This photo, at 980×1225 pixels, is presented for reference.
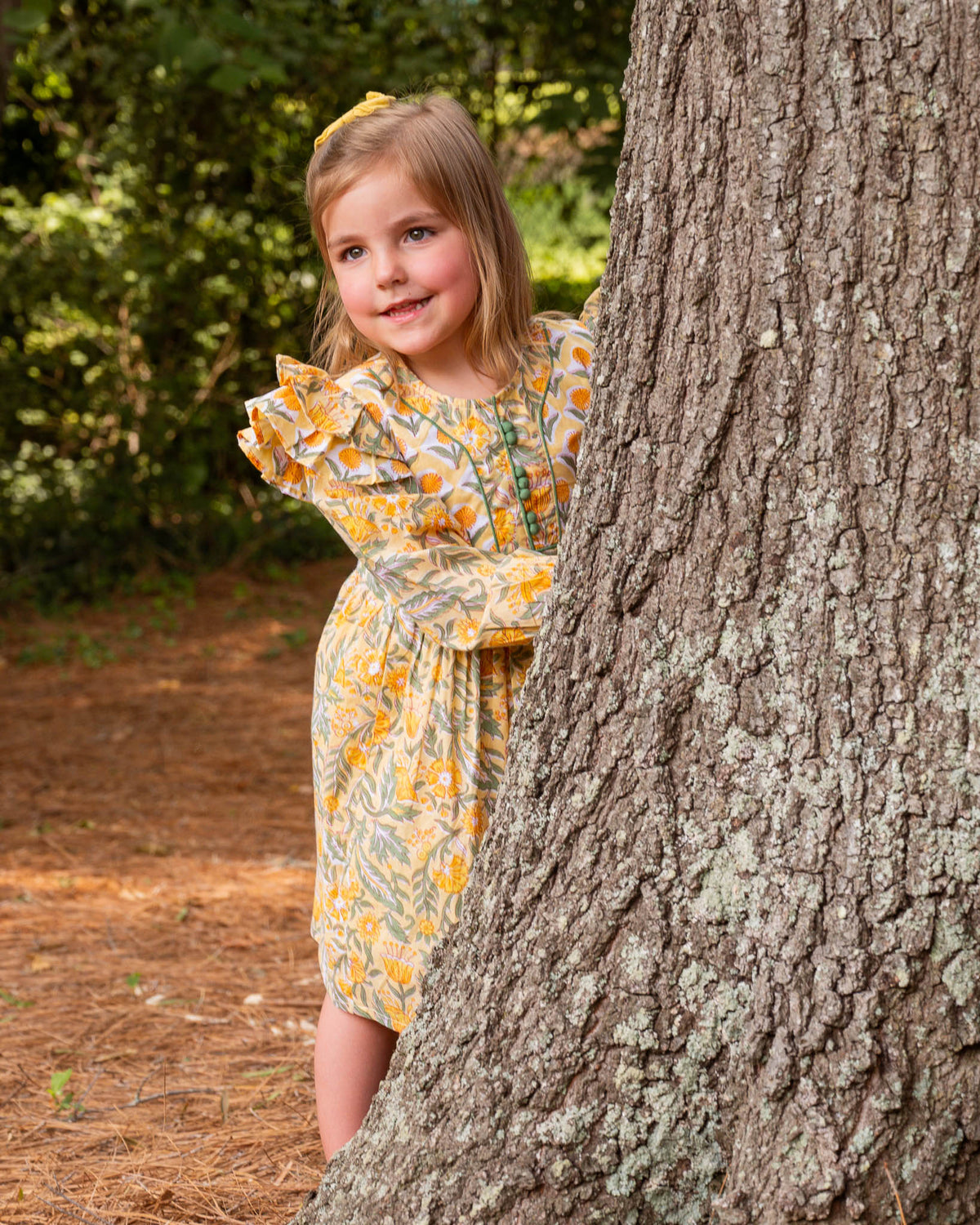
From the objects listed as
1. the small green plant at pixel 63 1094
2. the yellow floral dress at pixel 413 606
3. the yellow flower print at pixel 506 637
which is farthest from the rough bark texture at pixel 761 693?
the small green plant at pixel 63 1094

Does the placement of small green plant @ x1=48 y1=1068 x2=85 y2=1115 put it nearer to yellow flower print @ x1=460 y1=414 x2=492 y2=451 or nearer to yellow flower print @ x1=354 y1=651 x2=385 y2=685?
yellow flower print @ x1=354 y1=651 x2=385 y2=685

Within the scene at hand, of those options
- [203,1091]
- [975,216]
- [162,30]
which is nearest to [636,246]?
[975,216]

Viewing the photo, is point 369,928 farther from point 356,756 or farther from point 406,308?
point 406,308

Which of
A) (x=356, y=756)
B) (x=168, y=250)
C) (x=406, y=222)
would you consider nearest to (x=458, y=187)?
(x=406, y=222)

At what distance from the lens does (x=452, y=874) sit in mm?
1817

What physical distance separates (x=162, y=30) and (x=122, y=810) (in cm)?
280

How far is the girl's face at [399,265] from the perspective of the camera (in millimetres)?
1802

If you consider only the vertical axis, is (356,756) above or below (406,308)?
below

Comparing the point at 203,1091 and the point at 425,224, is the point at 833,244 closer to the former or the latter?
the point at 425,224

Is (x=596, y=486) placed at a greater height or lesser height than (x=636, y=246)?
lesser

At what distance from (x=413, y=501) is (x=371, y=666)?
0.86ft

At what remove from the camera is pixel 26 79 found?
728 centimetres

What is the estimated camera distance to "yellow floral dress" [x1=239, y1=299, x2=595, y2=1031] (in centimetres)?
178

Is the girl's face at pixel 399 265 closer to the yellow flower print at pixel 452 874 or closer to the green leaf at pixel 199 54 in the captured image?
the yellow flower print at pixel 452 874
